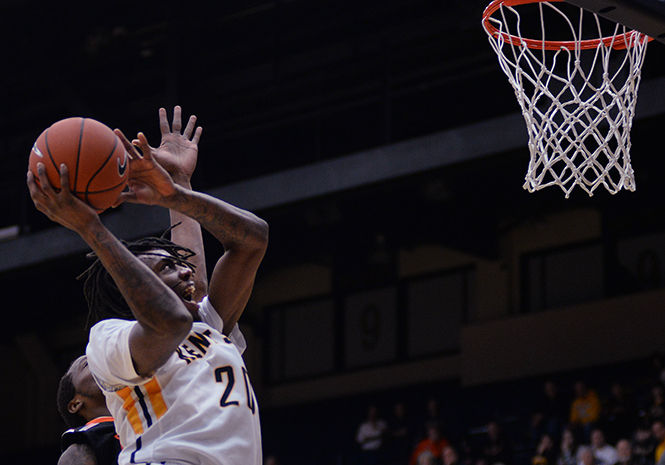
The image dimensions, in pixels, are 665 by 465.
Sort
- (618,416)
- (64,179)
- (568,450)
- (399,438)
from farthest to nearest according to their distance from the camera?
1. (399,438)
2. (618,416)
3. (568,450)
4. (64,179)

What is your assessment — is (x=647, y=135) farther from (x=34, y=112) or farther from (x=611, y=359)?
(x=34, y=112)

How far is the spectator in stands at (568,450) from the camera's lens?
1049cm

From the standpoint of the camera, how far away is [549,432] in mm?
11742

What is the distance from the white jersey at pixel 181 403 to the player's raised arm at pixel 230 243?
30 cm

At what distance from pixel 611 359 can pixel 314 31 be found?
5.10m

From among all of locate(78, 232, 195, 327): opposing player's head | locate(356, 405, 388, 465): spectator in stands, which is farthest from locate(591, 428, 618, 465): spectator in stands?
locate(78, 232, 195, 327): opposing player's head

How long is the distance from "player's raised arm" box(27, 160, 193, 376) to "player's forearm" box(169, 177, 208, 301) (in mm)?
633

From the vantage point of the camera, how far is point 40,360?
58.0 ft

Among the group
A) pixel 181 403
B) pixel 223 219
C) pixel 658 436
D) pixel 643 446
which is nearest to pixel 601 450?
pixel 643 446

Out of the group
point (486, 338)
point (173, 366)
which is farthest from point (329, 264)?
point (173, 366)

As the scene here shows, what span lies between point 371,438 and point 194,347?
1042 centimetres

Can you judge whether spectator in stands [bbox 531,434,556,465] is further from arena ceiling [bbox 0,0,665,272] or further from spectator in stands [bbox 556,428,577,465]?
arena ceiling [bbox 0,0,665,272]

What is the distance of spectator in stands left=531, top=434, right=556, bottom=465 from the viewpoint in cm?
1071

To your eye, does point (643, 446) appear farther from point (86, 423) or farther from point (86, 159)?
point (86, 159)
